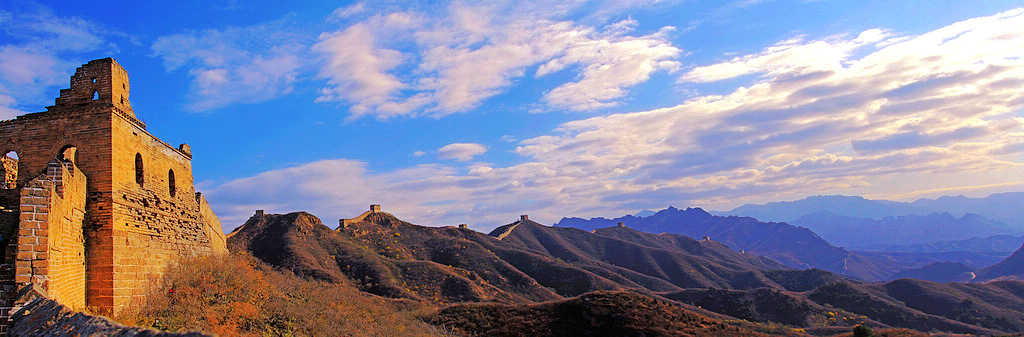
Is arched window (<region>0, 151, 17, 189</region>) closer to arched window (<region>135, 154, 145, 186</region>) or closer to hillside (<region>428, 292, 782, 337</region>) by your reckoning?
arched window (<region>135, 154, 145, 186</region>)

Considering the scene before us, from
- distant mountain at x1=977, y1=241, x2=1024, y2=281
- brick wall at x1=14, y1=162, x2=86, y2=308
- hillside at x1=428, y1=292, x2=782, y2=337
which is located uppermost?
brick wall at x1=14, y1=162, x2=86, y2=308

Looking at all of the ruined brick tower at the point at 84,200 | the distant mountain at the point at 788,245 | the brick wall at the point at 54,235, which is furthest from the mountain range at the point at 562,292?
the distant mountain at the point at 788,245

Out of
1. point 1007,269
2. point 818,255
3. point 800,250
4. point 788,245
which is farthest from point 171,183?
point 788,245

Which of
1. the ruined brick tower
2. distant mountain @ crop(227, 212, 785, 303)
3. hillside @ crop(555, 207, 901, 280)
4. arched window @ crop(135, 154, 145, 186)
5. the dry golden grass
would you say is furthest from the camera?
hillside @ crop(555, 207, 901, 280)

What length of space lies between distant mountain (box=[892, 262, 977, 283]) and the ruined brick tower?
134 metres

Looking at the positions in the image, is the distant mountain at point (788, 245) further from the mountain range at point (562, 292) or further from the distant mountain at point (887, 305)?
the mountain range at point (562, 292)

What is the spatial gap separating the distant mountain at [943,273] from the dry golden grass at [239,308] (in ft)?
418

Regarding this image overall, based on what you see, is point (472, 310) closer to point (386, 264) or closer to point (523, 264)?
point (386, 264)

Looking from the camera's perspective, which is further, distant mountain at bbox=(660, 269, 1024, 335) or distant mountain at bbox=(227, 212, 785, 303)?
distant mountain at bbox=(660, 269, 1024, 335)

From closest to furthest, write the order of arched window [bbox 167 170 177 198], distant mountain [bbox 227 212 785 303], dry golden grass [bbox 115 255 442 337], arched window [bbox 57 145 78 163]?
arched window [bbox 57 145 78 163], dry golden grass [bbox 115 255 442 337], arched window [bbox 167 170 177 198], distant mountain [bbox 227 212 785 303]

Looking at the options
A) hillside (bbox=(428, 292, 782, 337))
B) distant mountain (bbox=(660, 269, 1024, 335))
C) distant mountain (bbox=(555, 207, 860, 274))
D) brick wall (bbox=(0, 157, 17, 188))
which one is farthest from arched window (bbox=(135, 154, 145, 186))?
Result: distant mountain (bbox=(555, 207, 860, 274))

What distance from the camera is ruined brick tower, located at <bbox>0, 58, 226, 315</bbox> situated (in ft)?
28.7

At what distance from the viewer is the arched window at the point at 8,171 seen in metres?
11.6

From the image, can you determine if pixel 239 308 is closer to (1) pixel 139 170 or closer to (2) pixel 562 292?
(1) pixel 139 170
